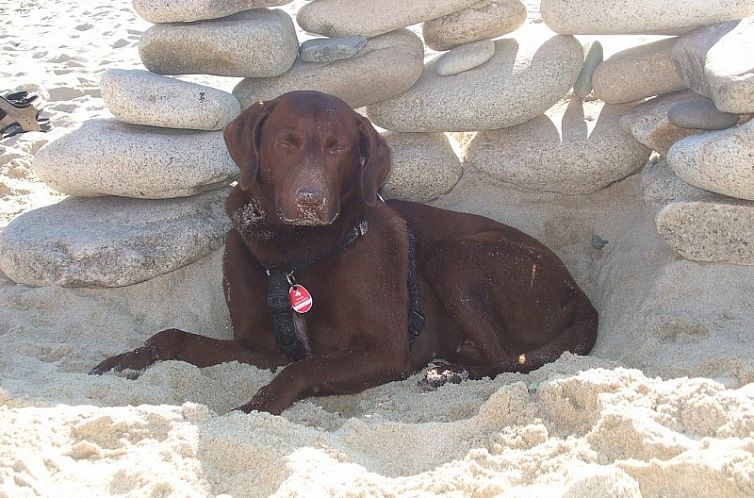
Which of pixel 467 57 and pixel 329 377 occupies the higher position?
pixel 467 57

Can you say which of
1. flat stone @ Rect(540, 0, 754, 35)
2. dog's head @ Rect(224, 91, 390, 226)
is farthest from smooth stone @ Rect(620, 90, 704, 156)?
dog's head @ Rect(224, 91, 390, 226)

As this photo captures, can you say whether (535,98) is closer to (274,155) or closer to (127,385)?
(274,155)

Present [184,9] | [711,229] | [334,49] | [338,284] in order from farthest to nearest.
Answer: [334,49], [184,9], [711,229], [338,284]

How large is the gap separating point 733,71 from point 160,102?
289 cm

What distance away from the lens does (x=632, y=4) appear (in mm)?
4555

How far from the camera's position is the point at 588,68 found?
5.38 meters

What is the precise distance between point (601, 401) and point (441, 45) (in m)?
3.26

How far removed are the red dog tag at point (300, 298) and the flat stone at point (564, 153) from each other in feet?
6.13

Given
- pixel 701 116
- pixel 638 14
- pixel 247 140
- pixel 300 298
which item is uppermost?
pixel 638 14

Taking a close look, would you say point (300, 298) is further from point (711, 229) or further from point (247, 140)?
point (711, 229)

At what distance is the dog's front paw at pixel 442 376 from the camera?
3875mm

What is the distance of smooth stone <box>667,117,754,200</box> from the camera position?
3.75m

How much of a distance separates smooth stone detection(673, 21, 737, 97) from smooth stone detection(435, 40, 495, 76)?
113 centimetres

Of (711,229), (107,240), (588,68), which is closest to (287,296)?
(107,240)
